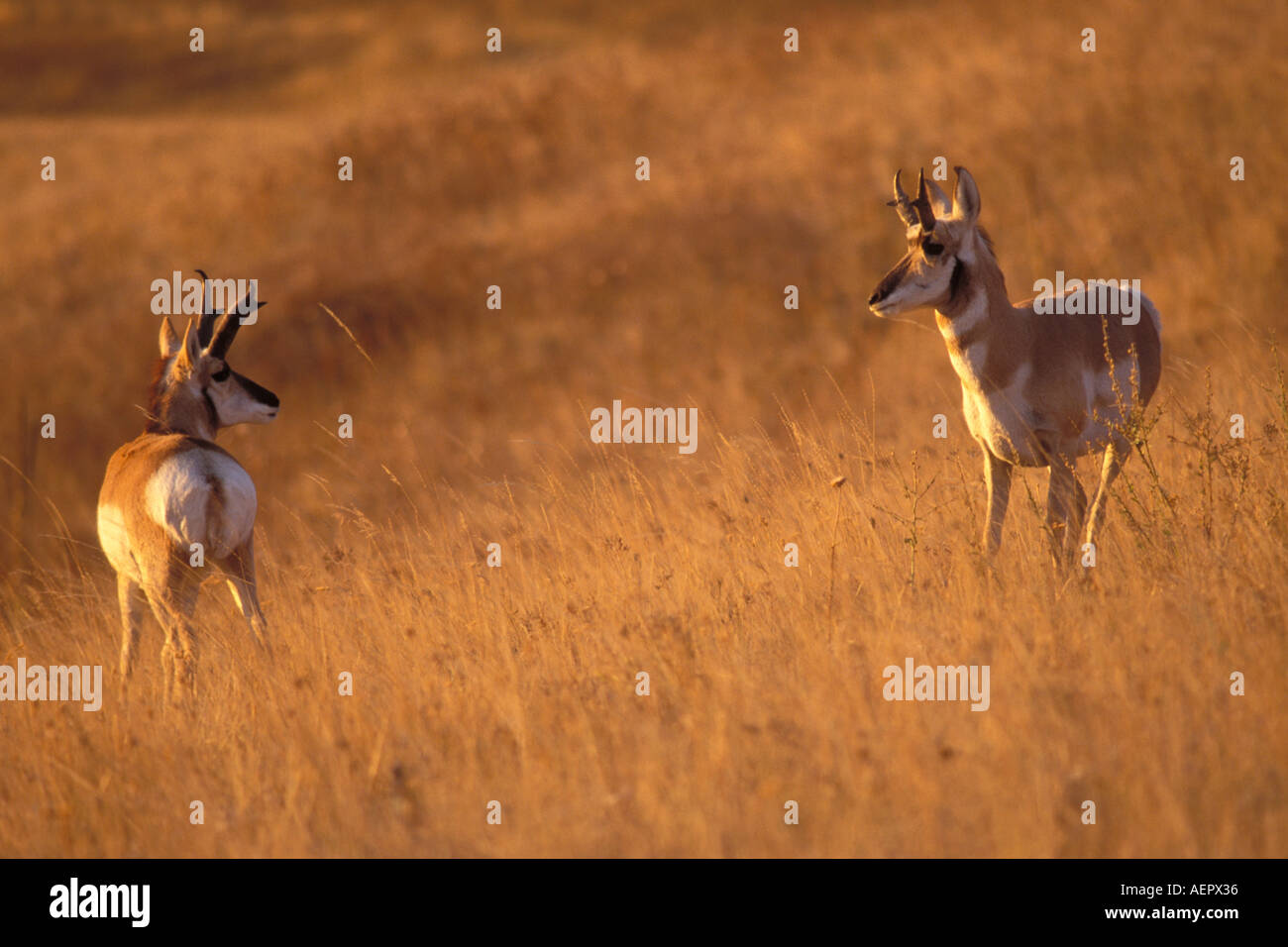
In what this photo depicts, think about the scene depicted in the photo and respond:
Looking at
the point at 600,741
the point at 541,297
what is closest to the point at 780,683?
the point at 600,741

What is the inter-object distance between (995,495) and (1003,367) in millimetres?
706

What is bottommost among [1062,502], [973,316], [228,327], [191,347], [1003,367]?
[1062,502]

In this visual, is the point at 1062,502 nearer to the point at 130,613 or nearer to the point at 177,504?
the point at 177,504

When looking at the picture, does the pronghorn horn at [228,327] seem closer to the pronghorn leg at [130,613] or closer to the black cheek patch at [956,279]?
the pronghorn leg at [130,613]

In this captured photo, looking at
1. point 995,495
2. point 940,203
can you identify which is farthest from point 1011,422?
point 940,203

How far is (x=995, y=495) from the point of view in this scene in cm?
633

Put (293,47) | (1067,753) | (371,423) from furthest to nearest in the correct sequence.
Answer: (293,47)
(371,423)
(1067,753)

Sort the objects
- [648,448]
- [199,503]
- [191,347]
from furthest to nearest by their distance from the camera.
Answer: [648,448] < [191,347] < [199,503]

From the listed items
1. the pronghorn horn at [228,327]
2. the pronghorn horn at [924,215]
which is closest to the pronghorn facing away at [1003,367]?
the pronghorn horn at [924,215]

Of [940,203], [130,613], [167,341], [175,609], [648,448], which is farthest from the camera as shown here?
[648,448]

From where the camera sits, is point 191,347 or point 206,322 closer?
point 191,347

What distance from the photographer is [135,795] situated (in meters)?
5.23
